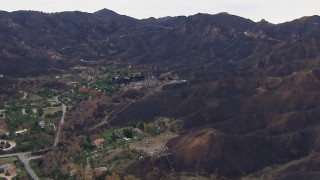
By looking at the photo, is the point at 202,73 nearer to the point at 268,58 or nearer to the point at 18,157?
the point at 268,58

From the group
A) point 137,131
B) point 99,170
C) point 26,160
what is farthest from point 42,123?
point 99,170

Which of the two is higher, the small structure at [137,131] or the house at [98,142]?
the small structure at [137,131]

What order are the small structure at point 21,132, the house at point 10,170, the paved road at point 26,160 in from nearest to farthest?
the paved road at point 26,160 → the house at point 10,170 → the small structure at point 21,132

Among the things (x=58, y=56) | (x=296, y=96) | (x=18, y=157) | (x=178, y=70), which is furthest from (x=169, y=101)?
(x=58, y=56)

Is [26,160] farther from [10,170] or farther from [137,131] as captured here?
[137,131]

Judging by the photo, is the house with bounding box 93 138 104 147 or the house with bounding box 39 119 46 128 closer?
the house with bounding box 93 138 104 147

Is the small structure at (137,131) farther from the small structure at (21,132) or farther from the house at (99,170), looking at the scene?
the house at (99,170)

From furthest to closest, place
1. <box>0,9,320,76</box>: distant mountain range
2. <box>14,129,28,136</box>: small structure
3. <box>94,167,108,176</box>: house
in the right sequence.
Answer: <box>0,9,320,76</box>: distant mountain range < <box>14,129,28,136</box>: small structure < <box>94,167,108,176</box>: house

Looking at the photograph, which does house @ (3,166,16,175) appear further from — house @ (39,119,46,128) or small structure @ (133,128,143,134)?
small structure @ (133,128,143,134)

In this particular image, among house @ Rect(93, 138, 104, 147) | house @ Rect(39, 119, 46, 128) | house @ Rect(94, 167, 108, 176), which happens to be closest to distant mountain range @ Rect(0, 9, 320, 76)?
house @ Rect(39, 119, 46, 128)

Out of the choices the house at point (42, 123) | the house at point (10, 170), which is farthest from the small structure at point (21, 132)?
the house at point (10, 170)

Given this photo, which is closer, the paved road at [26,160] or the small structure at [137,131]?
the paved road at [26,160]
